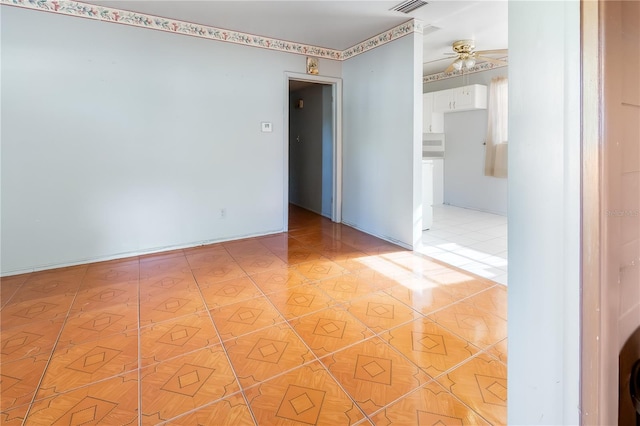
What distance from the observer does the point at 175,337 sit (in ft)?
6.71

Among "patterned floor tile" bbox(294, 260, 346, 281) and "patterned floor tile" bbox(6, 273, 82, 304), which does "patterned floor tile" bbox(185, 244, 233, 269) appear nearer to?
"patterned floor tile" bbox(294, 260, 346, 281)

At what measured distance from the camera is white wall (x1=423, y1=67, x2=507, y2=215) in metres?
5.64

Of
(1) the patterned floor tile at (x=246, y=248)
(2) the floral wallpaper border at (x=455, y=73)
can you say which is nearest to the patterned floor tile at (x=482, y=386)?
(1) the patterned floor tile at (x=246, y=248)

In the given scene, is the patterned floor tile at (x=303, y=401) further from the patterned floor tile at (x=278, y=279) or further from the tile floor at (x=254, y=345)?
the patterned floor tile at (x=278, y=279)

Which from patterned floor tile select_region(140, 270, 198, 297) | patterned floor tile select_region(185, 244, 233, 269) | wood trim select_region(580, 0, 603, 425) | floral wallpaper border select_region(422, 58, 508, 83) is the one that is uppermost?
floral wallpaper border select_region(422, 58, 508, 83)

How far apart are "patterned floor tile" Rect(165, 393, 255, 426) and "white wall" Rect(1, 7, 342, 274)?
2.66 meters

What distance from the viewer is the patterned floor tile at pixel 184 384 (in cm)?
148

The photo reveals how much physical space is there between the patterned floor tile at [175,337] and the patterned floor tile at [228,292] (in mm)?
228

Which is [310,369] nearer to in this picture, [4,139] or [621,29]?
[621,29]

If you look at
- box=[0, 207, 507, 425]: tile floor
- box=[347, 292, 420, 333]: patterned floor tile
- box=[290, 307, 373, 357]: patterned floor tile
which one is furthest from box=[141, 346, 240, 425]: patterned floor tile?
box=[347, 292, 420, 333]: patterned floor tile

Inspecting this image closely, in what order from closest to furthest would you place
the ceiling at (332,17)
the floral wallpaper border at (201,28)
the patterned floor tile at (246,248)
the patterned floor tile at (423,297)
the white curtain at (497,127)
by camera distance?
the patterned floor tile at (423,297)
the floral wallpaper border at (201,28)
the ceiling at (332,17)
the patterned floor tile at (246,248)
the white curtain at (497,127)

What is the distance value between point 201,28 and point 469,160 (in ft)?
15.8

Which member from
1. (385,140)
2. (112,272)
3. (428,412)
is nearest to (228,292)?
(112,272)

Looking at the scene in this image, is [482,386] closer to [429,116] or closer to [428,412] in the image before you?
[428,412]
